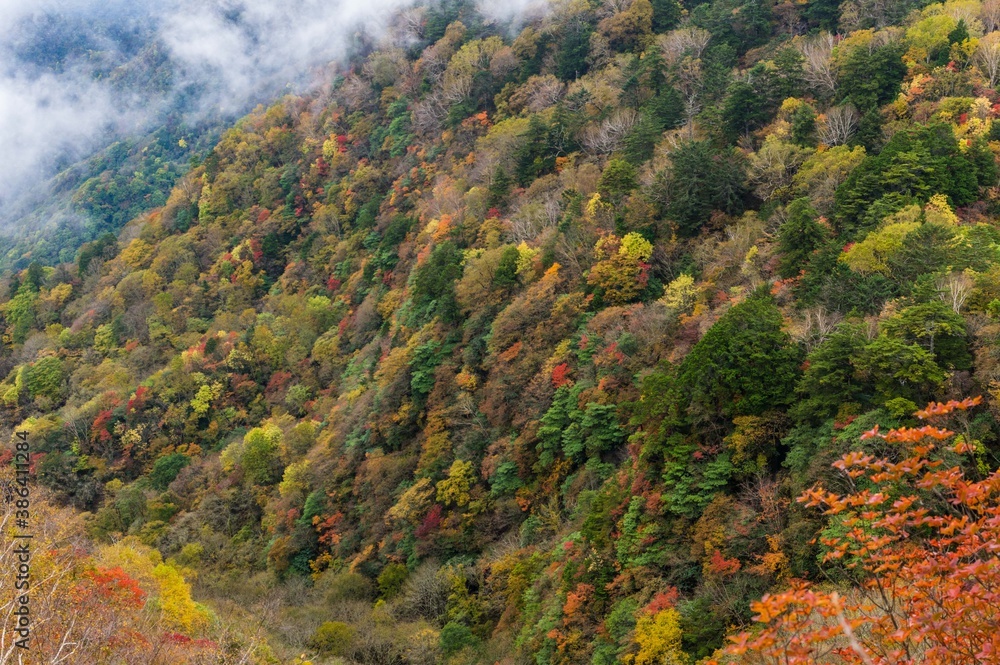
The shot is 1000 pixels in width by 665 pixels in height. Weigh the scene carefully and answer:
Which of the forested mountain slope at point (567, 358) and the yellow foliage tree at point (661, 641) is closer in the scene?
the yellow foliage tree at point (661, 641)

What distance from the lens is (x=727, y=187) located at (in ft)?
126

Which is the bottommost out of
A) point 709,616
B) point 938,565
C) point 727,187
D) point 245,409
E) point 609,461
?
point 245,409

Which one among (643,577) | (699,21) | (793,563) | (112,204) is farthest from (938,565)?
(112,204)

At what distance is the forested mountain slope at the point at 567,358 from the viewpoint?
22203 millimetres

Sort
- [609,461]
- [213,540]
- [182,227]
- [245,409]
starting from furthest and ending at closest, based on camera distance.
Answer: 1. [182,227]
2. [245,409]
3. [213,540]
4. [609,461]

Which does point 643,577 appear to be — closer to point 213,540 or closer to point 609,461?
point 609,461

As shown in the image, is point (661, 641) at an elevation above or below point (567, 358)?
above

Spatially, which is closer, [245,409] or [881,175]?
[881,175]

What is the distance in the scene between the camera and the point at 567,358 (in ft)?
118

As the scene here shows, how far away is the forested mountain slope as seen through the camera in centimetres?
2220

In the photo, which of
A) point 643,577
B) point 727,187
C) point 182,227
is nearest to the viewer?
point 643,577

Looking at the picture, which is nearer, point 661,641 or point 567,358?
point 661,641

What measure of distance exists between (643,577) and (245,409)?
4827 cm

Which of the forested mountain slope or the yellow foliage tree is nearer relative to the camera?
the yellow foliage tree
